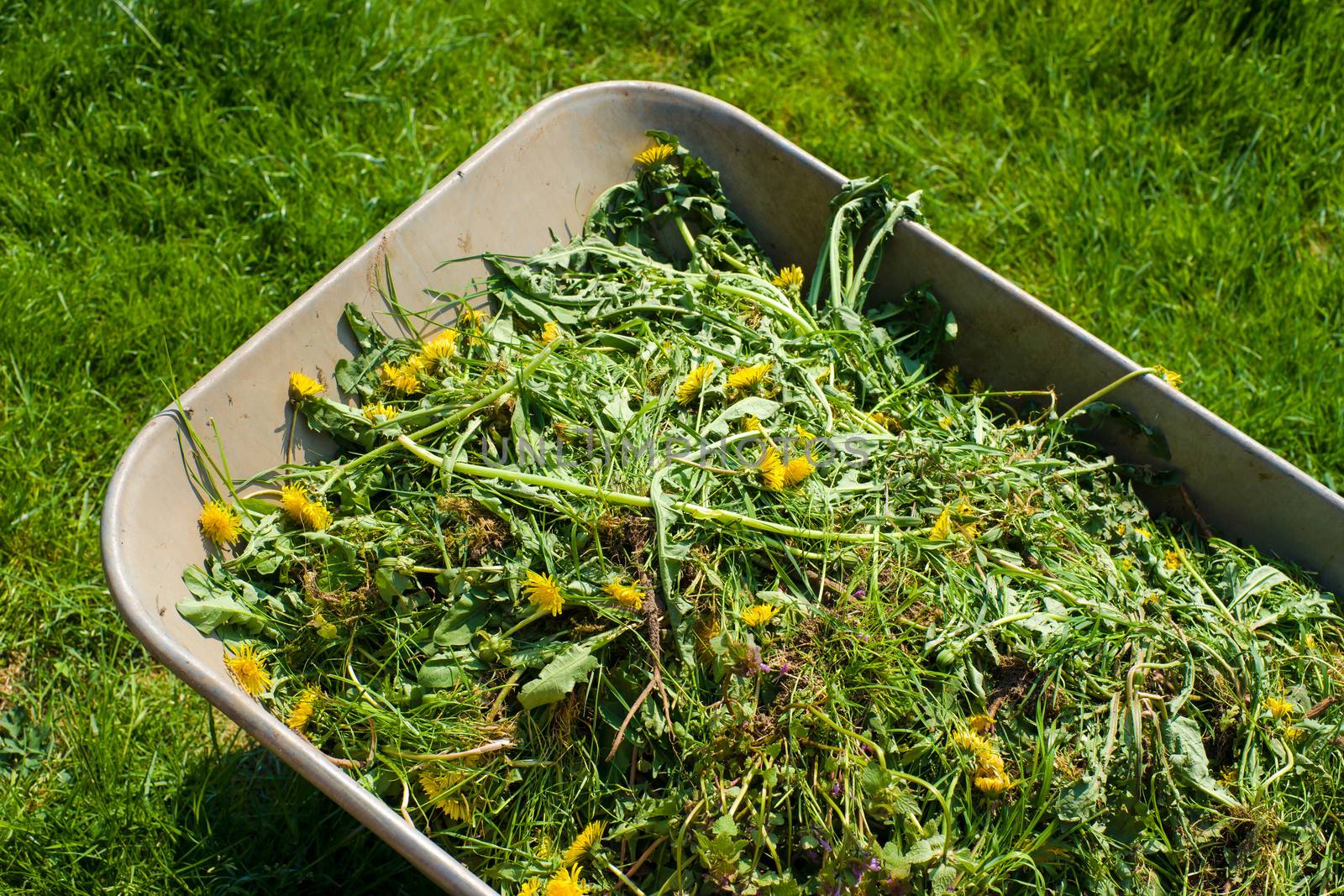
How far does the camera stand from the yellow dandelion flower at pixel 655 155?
2.43 meters

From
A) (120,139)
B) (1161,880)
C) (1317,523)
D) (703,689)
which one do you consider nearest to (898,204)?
(1317,523)

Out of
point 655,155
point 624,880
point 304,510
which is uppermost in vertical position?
point 655,155

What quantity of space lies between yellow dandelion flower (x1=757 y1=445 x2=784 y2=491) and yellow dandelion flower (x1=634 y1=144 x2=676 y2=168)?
90cm

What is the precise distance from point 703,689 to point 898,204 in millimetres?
1177

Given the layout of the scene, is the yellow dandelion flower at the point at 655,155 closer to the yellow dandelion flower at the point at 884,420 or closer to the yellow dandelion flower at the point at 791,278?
the yellow dandelion flower at the point at 791,278

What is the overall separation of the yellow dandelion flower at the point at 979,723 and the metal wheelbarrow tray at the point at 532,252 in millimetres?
775

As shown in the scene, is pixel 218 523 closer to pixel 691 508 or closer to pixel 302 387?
pixel 302 387

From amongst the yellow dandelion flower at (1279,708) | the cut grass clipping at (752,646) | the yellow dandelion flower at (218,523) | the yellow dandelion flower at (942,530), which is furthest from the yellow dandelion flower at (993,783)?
the yellow dandelion flower at (218,523)

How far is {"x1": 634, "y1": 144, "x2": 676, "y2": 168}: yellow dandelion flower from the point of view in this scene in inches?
95.5

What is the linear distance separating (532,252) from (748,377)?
27.6 inches

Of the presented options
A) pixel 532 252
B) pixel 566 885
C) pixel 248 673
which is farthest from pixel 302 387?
pixel 566 885

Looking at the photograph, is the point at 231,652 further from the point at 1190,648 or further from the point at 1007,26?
the point at 1007,26

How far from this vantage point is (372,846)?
224cm

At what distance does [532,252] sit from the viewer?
2414 mm
